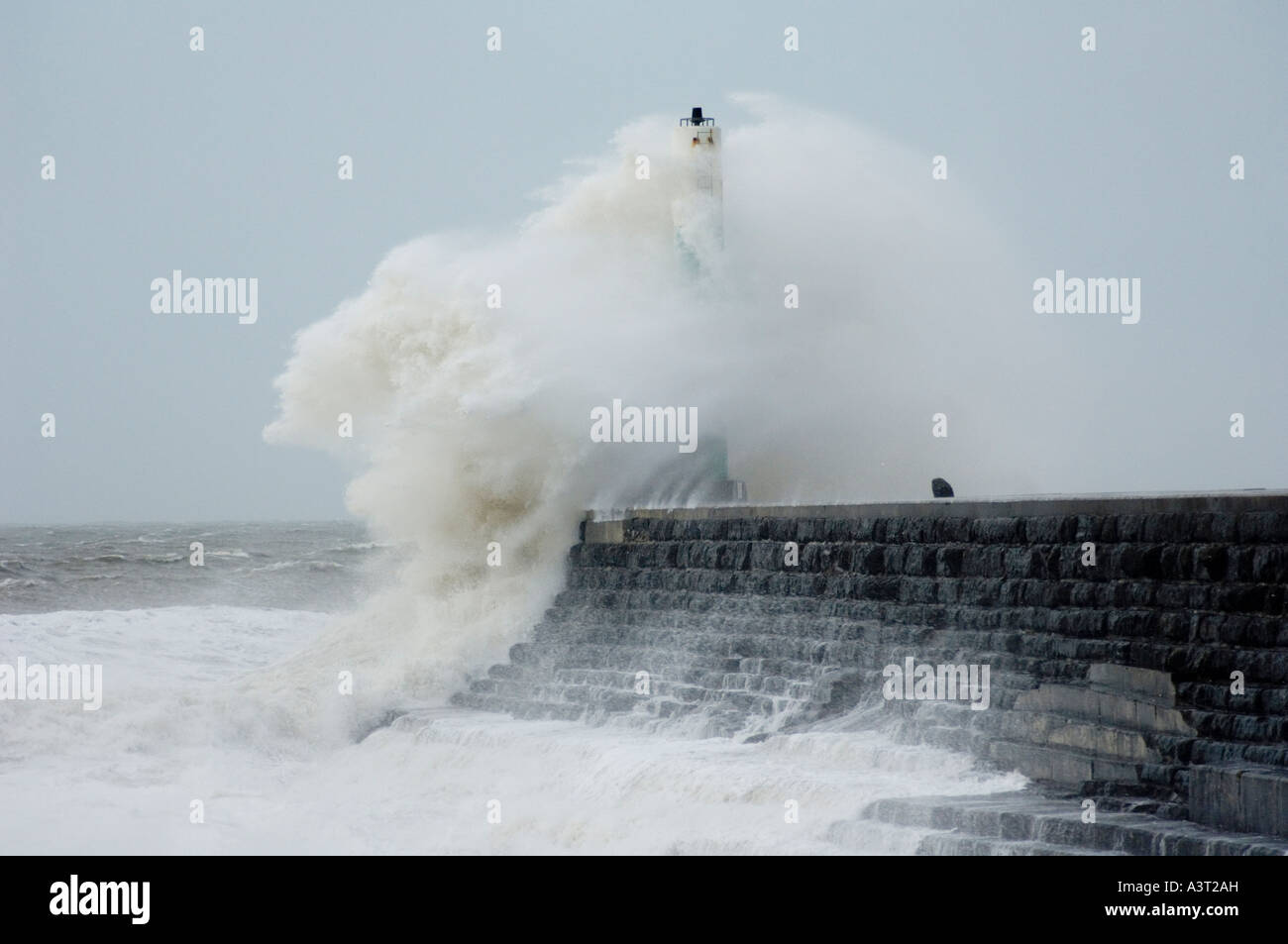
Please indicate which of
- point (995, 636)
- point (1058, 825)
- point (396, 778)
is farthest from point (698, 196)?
point (1058, 825)

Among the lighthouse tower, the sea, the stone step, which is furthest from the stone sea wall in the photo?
the lighthouse tower

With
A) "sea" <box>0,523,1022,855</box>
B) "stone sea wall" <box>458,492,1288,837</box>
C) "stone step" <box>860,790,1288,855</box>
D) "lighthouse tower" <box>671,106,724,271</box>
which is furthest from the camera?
"lighthouse tower" <box>671,106,724,271</box>

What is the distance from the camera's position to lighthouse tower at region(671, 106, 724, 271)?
1931 cm

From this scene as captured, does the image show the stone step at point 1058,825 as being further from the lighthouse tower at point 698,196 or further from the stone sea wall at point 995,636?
the lighthouse tower at point 698,196

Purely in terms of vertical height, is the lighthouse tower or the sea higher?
the lighthouse tower

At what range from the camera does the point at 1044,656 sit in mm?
10328

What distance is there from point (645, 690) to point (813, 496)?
657 centimetres

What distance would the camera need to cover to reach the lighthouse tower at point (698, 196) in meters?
19.3

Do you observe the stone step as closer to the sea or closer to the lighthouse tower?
the sea

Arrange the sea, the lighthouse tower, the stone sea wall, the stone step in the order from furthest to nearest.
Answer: the lighthouse tower < the sea < the stone sea wall < the stone step

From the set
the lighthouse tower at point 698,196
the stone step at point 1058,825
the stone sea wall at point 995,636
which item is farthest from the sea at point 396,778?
the lighthouse tower at point 698,196

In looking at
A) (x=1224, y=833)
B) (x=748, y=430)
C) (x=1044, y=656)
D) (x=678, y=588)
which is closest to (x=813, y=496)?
(x=748, y=430)

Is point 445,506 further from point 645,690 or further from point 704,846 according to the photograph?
point 704,846

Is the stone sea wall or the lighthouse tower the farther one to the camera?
the lighthouse tower
